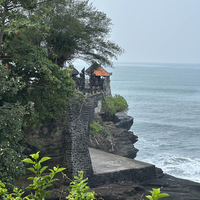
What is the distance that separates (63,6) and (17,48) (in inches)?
337

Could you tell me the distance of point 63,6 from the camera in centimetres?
2192

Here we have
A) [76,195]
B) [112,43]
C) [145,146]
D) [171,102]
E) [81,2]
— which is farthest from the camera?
[171,102]

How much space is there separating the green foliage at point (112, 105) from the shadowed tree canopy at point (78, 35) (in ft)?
34.1

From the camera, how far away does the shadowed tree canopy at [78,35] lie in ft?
69.6

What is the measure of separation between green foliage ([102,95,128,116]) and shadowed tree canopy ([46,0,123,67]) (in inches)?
409

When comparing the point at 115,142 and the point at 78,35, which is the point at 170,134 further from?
the point at 78,35

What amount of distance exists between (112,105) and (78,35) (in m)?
15.4

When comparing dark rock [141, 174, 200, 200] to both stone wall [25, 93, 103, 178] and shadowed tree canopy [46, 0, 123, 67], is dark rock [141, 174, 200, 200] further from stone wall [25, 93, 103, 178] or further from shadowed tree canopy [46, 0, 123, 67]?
shadowed tree canopy [46, 0, 123, 67]

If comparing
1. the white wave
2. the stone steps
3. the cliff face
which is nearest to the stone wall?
the stone steps

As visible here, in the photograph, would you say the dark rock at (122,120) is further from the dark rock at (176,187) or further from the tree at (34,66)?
the tree at (34,66)

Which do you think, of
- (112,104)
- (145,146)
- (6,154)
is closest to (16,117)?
(6,154)

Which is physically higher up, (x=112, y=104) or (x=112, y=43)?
(x=112, y=43)

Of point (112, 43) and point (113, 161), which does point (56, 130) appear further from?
point (112, 43)

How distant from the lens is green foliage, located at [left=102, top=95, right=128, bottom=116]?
35.9 meters
